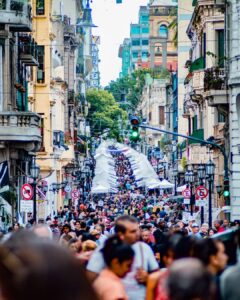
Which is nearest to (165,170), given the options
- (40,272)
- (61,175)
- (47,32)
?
(61,175)

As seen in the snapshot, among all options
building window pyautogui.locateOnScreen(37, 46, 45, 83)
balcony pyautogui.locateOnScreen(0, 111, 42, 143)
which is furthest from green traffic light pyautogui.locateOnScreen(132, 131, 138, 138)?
building window pyautogui.locateOnScreen(37, 46, 45, 83)

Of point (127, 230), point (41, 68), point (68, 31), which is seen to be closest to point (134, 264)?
point (127, 230)

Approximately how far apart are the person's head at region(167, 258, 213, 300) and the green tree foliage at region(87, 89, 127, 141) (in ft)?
556

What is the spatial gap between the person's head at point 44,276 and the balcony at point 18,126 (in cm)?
3541

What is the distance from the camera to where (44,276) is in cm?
467

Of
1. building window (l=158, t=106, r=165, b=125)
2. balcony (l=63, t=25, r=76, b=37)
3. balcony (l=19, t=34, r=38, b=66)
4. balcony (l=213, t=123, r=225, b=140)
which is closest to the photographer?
balcony (l=19, t=34, r=38, b=66)

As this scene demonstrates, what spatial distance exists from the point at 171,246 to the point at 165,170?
344ft

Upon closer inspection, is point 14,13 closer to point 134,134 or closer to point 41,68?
point 134,134

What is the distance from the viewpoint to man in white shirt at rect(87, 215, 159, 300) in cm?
1109

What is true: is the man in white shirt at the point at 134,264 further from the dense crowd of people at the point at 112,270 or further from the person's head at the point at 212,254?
the person's head at the point at 212,254

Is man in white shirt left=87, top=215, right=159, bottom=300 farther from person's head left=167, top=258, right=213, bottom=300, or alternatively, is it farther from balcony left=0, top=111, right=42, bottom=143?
balcony left=0, top=111, right=42, bottom=143

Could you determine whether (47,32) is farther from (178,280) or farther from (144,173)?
(178,280)

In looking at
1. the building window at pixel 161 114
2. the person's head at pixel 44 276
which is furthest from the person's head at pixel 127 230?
the building window at pixel 161 114

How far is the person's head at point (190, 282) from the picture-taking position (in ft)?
19.1
